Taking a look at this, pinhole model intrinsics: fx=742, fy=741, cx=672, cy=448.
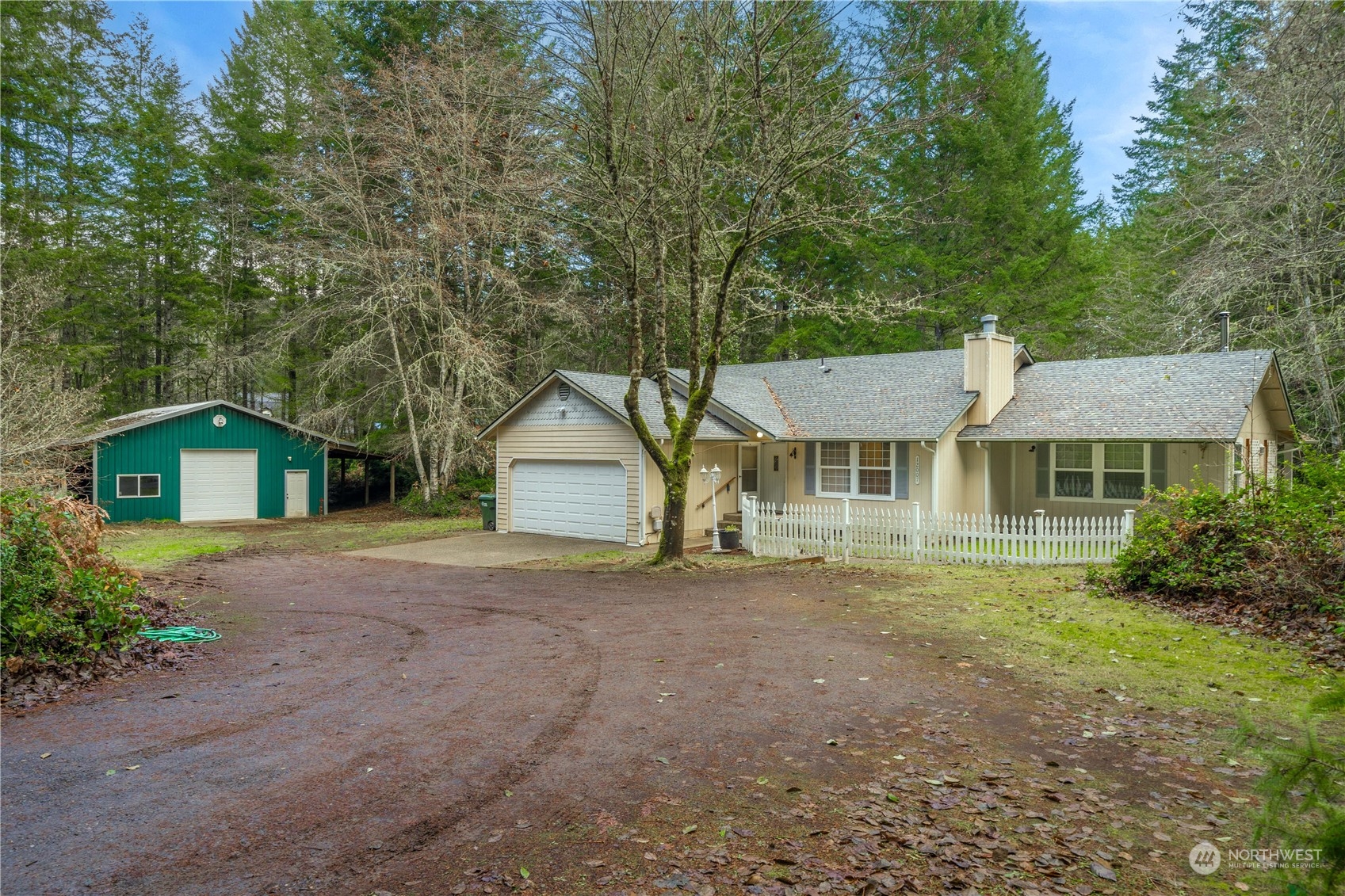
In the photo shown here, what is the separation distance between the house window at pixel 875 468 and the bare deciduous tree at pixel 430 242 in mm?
10201

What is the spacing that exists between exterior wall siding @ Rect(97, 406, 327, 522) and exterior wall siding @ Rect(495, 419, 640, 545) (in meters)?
9.68

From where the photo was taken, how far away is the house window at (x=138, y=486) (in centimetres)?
2164

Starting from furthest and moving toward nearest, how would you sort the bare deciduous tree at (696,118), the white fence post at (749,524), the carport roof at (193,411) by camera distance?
the carport roof at (193,411) → the white fence post at (749,524) → the bare deciduous tree at (696,118)

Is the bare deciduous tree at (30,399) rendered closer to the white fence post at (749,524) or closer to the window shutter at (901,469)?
the white fence post at (749,524)

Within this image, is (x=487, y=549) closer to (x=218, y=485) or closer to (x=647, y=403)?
(x=647, y=403)

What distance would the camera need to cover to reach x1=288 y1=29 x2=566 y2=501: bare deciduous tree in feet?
71.8

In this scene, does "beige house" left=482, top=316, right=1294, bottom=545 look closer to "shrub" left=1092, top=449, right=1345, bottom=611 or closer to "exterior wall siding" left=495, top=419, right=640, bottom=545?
"exterior wall siding" left=495, top=419, right=640, bottom=545

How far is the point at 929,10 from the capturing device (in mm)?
10664

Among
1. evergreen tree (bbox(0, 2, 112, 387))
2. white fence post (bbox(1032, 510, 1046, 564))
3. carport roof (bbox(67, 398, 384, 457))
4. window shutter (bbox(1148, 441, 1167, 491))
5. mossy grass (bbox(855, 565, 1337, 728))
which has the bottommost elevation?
mossy grass (bbox(855, 565, 1337, 728))

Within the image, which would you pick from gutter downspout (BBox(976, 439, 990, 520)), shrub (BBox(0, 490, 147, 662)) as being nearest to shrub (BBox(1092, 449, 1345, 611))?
gutter downspout (BBox(976, 439, 990, 520))

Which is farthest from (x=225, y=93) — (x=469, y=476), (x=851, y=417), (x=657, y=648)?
(x=657, y=648)

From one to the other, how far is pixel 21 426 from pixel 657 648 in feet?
47.1

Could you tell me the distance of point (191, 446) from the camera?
22828mm

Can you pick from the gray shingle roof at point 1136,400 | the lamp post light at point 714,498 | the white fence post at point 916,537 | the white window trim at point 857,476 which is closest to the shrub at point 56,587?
the lamp post light at point 714,498
